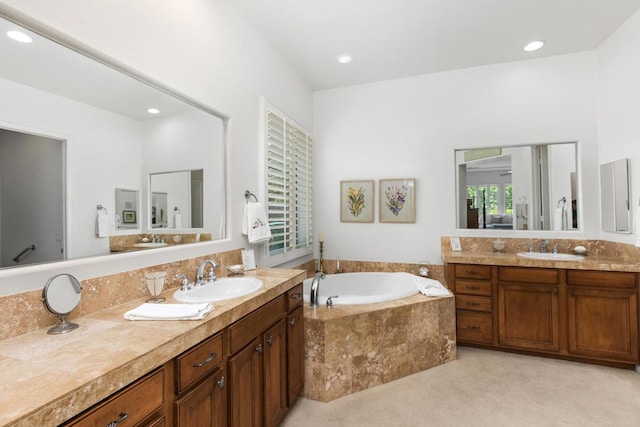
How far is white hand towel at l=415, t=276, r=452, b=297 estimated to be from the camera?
2.65 m

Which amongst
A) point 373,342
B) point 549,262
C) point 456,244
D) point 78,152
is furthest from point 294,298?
point 549,262

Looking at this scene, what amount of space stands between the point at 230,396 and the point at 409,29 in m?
2.93

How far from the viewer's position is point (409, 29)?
261 centimetres

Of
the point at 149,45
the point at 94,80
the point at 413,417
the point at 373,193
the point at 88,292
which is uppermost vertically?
the point at 149,45

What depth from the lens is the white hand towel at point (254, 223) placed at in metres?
2.35

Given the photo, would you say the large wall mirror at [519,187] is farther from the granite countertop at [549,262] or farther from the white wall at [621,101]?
the granite countertop at [549,262]

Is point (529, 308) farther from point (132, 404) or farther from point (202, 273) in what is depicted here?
point (132, 404)

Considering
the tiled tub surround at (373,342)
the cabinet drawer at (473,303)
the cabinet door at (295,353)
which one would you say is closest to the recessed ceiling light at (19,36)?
the cabinet door at (295,353)

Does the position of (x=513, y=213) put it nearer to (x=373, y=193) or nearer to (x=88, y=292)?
(x=373, y=193)

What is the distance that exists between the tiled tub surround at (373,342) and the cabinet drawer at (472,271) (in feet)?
1.17

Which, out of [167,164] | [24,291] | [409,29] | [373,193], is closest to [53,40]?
[167,164]

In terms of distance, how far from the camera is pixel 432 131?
343 centimetres

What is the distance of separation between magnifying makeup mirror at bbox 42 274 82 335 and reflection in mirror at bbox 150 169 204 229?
543mm

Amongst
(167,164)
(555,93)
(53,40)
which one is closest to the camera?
(53,40)
